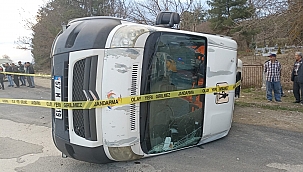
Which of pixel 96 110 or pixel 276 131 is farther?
pixel 276 131

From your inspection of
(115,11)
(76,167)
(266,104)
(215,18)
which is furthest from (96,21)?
(215,18)

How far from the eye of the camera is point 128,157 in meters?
2.93

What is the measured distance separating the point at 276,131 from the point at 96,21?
157 inches

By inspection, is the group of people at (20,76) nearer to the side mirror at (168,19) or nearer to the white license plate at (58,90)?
the side mirror at (168,19)

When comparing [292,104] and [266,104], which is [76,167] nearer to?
[266,104]

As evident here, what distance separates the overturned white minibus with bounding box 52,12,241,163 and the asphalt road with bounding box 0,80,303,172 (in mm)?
282

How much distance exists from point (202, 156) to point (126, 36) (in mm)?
2108

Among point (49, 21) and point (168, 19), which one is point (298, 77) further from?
point (49, 21)

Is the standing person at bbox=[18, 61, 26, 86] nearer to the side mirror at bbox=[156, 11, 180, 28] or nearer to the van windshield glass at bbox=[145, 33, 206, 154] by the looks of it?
the side mirror at bbox=[156, 11, 180, 28]

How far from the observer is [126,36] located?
8.81 feet

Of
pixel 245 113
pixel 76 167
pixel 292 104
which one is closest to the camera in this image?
pixel 76 167

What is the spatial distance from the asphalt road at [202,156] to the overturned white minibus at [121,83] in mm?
282

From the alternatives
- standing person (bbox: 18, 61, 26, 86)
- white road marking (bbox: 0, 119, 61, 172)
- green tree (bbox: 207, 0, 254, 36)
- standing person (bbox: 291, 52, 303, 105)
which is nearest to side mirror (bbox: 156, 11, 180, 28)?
white road marking (bbox: 0, 119, 61, 172)

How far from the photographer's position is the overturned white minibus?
2627mm
